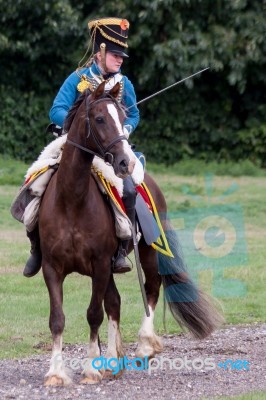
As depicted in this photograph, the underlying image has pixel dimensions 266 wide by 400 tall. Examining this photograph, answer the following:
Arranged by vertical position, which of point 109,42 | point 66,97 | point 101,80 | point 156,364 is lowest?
point 156,364

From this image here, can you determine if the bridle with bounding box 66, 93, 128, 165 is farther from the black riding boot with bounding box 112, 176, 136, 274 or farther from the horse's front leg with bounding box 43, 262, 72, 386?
the horse's front leg with bounding box 43, 262, 72, 386

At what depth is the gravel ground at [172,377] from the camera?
21.4 ft

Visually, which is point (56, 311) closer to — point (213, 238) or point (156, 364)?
point (156, 364)

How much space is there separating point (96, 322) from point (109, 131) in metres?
1.45

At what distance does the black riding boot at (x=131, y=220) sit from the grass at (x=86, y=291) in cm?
139

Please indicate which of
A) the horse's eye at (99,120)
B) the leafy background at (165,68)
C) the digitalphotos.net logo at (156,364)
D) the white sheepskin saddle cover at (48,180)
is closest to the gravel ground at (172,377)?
A: the digitalphotos.net logo at (156,364)

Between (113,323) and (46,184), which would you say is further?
(113,323)

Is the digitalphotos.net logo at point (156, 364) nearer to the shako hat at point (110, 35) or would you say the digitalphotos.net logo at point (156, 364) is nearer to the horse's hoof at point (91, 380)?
the horse's hoof at point (91, 380)

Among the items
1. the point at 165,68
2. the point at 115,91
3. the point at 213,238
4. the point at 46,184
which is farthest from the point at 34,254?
the point at 165,68

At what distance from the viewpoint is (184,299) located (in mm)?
8359

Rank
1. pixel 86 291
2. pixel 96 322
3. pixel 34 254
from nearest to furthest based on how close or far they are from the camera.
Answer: pixel 96 322 < pixel 34 254 < pixel 86 291

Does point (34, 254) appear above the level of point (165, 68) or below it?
below

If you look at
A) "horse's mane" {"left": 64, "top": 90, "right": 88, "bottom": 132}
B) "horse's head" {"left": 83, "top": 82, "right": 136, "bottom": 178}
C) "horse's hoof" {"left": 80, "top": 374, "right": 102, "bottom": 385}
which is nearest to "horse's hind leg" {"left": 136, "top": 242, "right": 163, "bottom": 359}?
"horse's hoof" {"left": 80, "top": 374, "right": 102, "bottom": 385}

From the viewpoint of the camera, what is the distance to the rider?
23.8 ft
